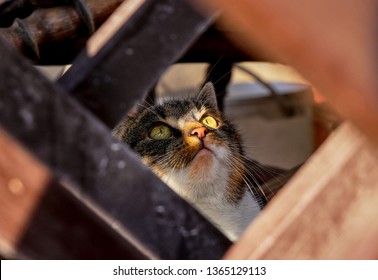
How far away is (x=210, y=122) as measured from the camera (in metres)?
1.85

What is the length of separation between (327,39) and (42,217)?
0.29m

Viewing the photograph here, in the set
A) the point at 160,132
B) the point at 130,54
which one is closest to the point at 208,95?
the point at 160,132

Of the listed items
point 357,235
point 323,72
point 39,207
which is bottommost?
point 39,207

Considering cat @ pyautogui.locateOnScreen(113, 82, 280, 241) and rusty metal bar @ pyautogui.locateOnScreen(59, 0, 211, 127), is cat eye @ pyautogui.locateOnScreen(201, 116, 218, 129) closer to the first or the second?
cat @ pyautogui.locateOnScreen(113, 82, 280, 241)

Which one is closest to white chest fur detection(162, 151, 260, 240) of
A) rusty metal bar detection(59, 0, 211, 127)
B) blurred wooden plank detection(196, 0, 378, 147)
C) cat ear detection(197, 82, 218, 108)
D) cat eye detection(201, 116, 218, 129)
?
cat eye detection(201, 116, 218, 129)

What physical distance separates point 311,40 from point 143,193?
0.72 ft

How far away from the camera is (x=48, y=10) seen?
1.43m

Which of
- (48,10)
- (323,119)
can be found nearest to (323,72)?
(48,10)

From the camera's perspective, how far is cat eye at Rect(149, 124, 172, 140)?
1.76 metres

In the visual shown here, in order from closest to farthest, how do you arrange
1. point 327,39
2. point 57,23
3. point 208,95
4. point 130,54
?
point 327,39 < point 130,54 < point 57,23 < point 208,95

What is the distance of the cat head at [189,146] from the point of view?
162 centimetres

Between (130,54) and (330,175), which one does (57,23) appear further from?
(330,175)

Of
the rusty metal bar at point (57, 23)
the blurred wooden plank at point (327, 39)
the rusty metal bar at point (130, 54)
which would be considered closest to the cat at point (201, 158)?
the rusty metal bar at point (57, 23)

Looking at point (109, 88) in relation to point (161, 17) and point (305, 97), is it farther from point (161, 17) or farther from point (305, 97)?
point (305, 97)
